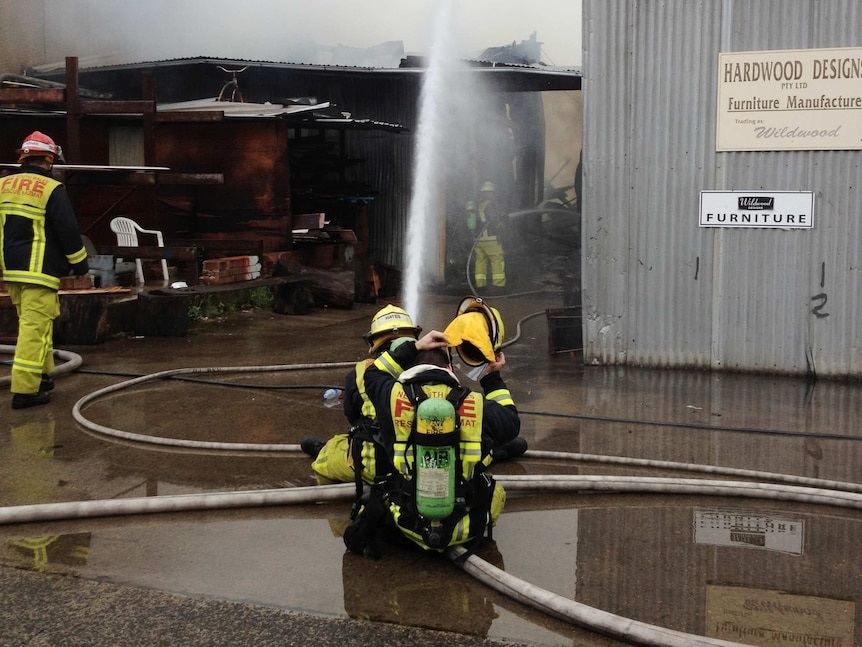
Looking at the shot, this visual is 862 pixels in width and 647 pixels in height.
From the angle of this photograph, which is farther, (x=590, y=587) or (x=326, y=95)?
(x=326, y=95)

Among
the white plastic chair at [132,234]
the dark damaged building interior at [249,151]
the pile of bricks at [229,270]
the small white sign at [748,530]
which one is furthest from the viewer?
the dark damaged building interior at [249,151]

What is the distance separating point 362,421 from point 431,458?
1.78ft

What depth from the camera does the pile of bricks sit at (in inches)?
442

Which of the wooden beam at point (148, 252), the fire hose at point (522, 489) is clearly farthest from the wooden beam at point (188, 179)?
the fire hose at point (522, 489)

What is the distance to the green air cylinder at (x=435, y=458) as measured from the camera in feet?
11.9

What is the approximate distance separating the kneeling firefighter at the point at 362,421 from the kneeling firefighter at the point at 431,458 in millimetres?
110

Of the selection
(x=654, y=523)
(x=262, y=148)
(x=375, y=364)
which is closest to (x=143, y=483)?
(x=375, y=364)

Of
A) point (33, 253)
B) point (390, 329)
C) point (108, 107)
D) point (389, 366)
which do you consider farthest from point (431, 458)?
point (108, 107)

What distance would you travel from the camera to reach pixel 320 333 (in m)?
10.2

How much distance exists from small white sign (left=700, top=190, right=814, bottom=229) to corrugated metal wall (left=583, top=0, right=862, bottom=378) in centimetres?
6

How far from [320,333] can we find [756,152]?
15.8ft

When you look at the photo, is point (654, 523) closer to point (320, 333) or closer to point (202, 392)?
point (202, 392)

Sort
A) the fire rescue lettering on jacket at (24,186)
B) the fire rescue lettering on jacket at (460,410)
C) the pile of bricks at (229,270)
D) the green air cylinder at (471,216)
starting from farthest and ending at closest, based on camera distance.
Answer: the green air cylinder at (471,216) → the pile of bricks at (229,270) → the fire rescue lettering on jacket at (24,186) → the fire rescue lettering on jacket at (460,410)

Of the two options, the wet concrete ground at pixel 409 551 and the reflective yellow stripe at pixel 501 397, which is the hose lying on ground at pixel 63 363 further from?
the reflective yellow stripe at pixel 501 397
